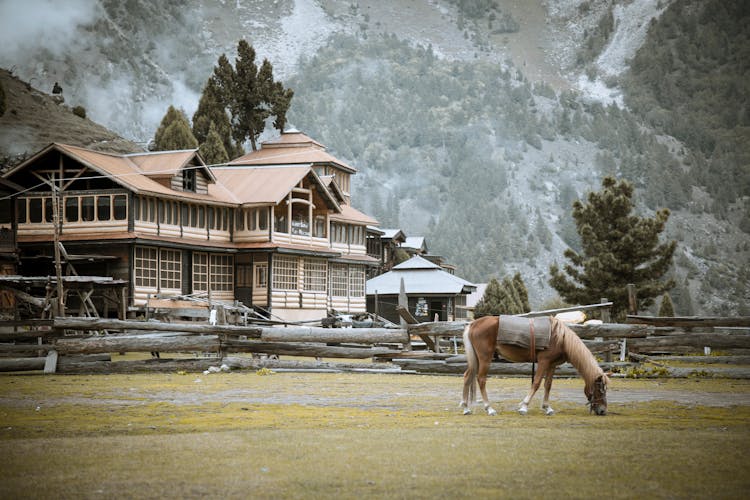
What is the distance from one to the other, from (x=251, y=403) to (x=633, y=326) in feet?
38.0

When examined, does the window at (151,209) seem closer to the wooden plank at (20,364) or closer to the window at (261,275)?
the window at (261,275)

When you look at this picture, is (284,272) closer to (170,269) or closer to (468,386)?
(170,269)

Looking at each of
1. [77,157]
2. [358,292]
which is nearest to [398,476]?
[77,157]

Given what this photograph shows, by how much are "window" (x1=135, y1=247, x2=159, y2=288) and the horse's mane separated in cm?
3487

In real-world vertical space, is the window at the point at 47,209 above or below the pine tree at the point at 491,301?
above

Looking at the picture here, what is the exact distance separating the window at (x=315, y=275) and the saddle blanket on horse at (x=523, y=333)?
142ft

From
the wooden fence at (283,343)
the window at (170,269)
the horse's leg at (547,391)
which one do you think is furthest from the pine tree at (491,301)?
the horse's leg at (547,391)

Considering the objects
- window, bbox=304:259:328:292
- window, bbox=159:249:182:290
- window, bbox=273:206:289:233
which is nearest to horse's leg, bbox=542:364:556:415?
window, bbox=159:249:182:290

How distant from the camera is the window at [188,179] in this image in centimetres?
5084

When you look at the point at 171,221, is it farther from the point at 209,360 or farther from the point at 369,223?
the point at 209,360

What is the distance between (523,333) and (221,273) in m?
→ 40.6

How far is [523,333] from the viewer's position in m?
15.1

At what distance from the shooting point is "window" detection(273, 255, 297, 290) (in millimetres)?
55188

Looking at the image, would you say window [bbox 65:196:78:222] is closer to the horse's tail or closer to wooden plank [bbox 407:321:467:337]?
wooden plank [bbox 407:321:467:337]
